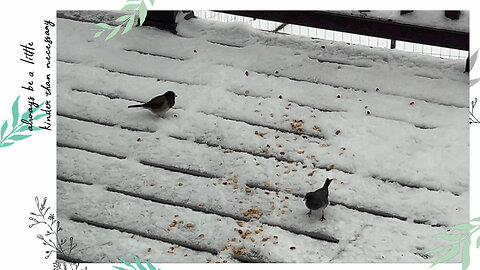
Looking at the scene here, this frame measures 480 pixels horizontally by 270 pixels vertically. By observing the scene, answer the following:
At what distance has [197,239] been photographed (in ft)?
11.5

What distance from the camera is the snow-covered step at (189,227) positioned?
11.3 feet

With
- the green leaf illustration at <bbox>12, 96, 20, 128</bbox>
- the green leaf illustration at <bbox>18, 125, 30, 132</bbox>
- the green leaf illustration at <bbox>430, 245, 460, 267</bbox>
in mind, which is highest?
the green leaf illustration at <bbox>12, 96, 20, 128</bbox>

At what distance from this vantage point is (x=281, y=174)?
3.89m

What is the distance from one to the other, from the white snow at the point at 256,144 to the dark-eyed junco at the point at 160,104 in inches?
2.7

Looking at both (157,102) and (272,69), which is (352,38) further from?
(157,102)

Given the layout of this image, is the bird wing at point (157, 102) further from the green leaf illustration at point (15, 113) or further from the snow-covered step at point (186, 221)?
the green leaf illustration at point (15, 113)

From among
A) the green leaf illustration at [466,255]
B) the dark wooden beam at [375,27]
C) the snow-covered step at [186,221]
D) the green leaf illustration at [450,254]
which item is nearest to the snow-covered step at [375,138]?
the snow-covered step at [186,221]

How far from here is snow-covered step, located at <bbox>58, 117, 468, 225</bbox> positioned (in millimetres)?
3652

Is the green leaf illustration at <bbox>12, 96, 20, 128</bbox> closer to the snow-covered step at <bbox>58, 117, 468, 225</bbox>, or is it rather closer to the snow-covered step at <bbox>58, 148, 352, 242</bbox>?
the snow-covered step at <bbox>58, 148, 352, 242</bbox>

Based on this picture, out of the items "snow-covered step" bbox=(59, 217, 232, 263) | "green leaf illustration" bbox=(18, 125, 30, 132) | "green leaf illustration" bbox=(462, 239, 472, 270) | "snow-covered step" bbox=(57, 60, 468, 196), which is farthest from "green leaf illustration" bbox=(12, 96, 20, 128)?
"green leaf illustration" bbox=(462, 239, 472, 270)

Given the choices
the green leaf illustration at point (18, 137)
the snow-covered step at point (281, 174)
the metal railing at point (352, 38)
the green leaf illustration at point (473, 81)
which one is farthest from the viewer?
the metal railing at point (352, 38)

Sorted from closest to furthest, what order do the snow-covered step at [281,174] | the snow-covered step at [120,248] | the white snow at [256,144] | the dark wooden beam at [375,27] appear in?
the snow-covered step at [120,248] < the white snow at [256,144] < the snow-covered step at [281,174] < the dark wooden beam at [375,27]

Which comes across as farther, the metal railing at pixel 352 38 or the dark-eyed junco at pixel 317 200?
the metal railing at pixel 352 38

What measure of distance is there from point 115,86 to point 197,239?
1452 millimetres
